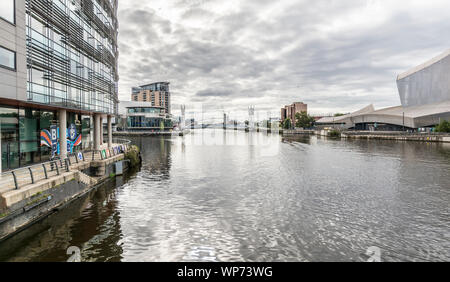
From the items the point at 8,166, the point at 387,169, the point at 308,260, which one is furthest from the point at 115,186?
the point at 387,169

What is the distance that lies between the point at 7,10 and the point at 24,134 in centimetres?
1160

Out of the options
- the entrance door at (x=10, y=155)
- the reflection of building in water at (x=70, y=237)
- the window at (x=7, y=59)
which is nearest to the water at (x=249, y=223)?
the reflection of building in water at (x=70, y=237)

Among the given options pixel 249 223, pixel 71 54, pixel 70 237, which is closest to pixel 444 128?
pixel 249 223

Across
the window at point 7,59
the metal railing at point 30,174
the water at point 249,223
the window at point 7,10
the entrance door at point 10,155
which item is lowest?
the water at point 249,223

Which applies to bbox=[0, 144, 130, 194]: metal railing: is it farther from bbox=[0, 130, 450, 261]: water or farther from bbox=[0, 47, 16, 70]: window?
bbox=[0, 47, 16, 70]: window

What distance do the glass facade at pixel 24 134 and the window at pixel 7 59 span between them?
4.32m

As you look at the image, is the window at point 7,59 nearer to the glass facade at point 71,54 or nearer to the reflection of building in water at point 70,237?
the glass facade at point 71,54

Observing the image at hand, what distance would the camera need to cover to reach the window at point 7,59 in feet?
66.5

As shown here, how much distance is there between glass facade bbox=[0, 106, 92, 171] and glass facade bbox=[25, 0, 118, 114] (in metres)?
2.33

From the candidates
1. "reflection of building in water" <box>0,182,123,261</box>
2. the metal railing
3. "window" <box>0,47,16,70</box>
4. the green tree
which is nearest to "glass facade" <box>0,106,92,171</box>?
the metal railing
